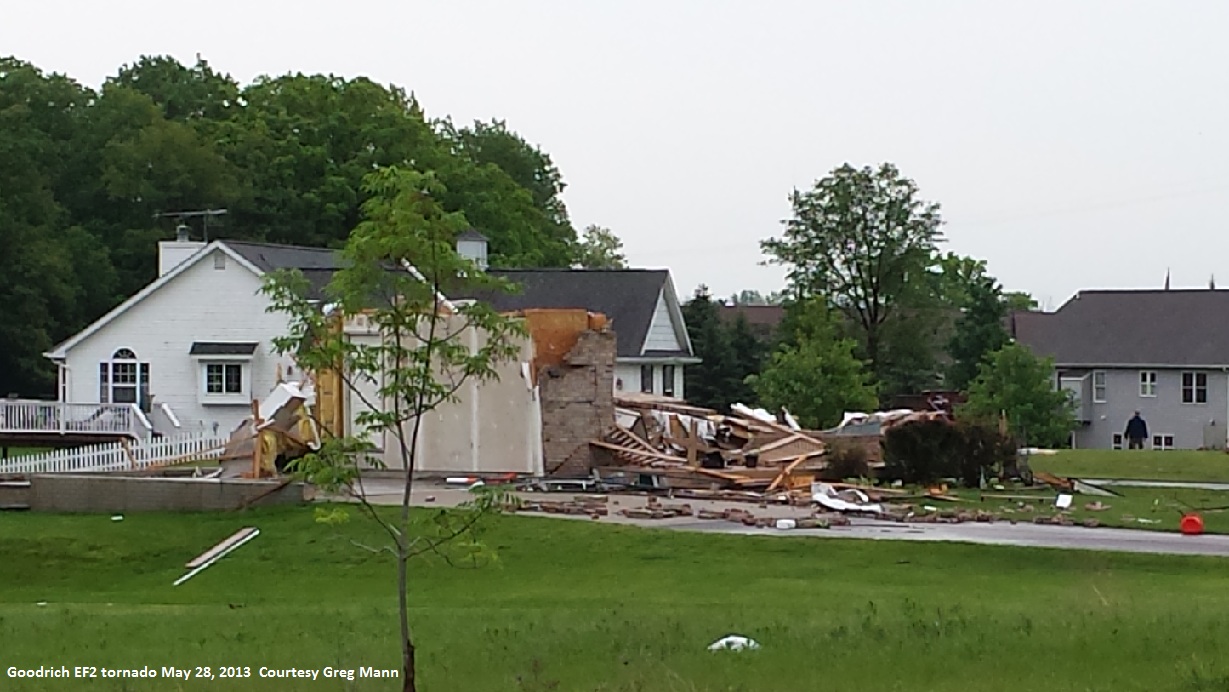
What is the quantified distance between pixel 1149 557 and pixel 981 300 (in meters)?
54.2

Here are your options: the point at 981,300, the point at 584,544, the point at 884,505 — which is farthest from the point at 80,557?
the point at 981,300

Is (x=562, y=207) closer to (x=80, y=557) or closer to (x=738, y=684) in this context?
(x=80, y=557)

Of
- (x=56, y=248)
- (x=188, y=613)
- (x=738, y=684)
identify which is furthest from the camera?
(x=56, y=248)

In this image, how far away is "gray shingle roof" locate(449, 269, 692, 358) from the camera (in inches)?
2124

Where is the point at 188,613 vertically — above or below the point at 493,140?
below

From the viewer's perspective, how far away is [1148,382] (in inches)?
2756

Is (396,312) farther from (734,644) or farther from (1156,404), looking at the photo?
(1156,404)

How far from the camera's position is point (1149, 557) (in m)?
20.7

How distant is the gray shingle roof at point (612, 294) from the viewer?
53938mm

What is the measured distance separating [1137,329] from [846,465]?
4441 centimetres

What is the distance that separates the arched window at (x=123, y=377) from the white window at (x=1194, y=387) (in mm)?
43243

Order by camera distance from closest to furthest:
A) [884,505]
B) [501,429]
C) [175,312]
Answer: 1. [884,505]
2. [501,429]
3. [175,312]

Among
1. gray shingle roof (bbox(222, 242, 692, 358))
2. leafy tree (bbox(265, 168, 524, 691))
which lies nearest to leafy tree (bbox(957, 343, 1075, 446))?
gray shingle roof (bbox(222, 242, 692, 358))

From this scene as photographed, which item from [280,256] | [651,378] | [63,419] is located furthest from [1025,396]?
[63,419]
